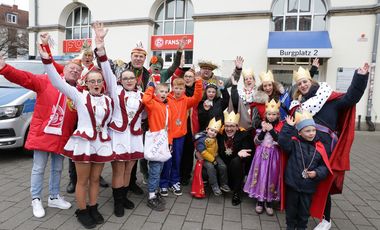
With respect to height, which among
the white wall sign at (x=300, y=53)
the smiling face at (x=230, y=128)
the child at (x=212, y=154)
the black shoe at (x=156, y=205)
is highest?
the white wall sign at (x=300, y=53)

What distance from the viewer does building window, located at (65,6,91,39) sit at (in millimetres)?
16297

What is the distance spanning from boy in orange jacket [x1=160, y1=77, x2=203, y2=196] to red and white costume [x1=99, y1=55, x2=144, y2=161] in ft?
1.92

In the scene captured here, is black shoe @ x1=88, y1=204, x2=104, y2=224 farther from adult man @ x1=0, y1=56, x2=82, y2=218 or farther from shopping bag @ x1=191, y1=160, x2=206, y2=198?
shopping bag @ x1=191, y1=160, x2=206, y2=198

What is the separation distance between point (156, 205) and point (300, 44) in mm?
9770

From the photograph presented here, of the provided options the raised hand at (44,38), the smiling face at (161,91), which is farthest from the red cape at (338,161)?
the raised hand at (44,38)

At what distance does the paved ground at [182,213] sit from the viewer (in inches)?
127

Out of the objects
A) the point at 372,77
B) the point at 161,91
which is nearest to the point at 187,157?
the point at 161,91

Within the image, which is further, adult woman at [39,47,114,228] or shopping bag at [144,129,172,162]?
shopping bag at [144,129,172,162]

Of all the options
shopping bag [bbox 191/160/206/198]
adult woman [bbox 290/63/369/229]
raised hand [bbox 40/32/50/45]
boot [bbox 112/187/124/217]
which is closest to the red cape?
adult woman [bbox 290/63/369/229]

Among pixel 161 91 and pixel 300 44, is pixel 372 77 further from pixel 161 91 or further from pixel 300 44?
pixel 161 91

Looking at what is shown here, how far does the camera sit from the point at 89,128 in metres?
3.02

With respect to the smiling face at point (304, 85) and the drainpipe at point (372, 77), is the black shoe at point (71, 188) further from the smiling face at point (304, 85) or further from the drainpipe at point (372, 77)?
the drainpipe at point (372, 77)

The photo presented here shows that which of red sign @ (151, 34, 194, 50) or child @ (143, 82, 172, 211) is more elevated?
red sign @ (151, 34, 194, 50)

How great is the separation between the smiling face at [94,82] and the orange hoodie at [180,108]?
1.12 m
